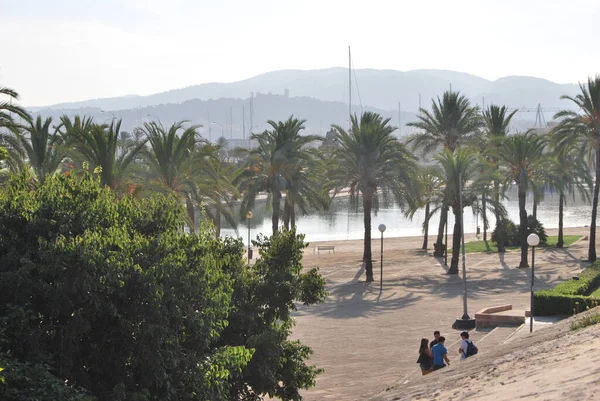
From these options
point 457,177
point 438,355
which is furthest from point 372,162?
point 438,355

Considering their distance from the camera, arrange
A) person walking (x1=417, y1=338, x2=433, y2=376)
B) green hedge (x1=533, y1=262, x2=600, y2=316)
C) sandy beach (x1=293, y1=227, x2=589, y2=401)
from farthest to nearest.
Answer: green hedge (x1=533, y1=262, x2=600, y2=316) < sandy beach (x1=293, y1=227, x2=589, y2=401) < person walking (x1=417, y1=338, x2=433, y2=376)

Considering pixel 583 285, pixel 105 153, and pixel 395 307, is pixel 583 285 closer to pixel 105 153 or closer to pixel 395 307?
pixel 395 307

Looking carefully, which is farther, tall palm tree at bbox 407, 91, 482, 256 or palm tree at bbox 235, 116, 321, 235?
tall palm tree at bbox 407, 91, 482, 256

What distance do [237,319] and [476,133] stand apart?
1202 inches

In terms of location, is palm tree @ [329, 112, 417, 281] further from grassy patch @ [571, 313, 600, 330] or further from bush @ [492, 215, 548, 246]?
grassy patch @ [571, 313, 600, 330]

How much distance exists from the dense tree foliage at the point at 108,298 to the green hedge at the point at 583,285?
13.3 m

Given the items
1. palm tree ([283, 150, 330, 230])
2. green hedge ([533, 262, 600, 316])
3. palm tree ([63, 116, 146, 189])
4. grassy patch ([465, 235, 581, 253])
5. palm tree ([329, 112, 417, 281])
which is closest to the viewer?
palm tree ([63, 116, 146, 189])

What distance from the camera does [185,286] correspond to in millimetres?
10336

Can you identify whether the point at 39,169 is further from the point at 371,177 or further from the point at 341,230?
the point at 341,230

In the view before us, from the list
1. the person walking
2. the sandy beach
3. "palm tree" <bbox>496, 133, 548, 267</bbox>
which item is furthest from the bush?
the person walking

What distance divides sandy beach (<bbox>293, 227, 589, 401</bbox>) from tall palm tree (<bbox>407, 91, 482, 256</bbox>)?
4.46 metres

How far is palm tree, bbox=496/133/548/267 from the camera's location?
35844mm

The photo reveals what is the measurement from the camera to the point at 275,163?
36250mm

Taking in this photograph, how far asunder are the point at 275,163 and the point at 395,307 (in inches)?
440
